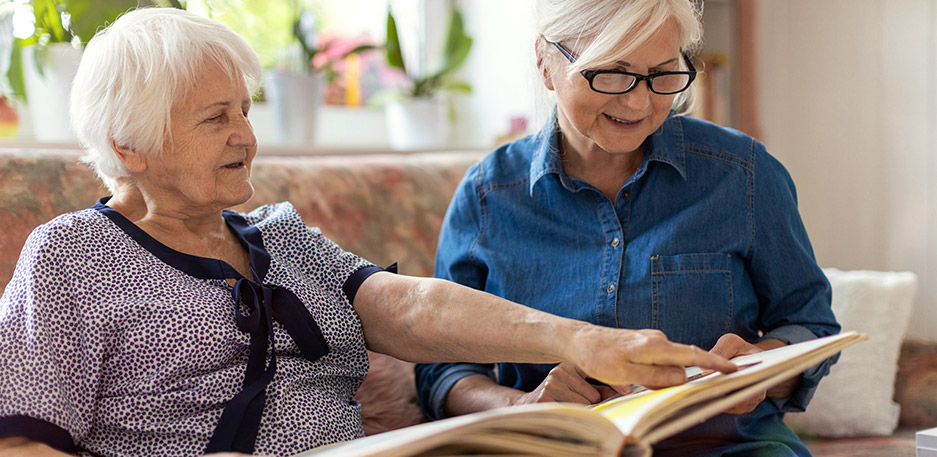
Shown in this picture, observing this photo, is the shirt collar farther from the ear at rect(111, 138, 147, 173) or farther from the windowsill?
the windowsill

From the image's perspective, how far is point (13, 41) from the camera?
1.96 meters

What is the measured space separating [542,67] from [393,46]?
148cm

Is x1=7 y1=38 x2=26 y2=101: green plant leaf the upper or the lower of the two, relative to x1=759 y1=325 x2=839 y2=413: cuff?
upper

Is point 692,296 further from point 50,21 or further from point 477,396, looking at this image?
point 50,21

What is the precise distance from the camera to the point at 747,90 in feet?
9.73

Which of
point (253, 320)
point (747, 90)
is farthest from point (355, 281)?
point (747, 90)

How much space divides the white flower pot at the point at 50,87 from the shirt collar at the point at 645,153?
1.19 m

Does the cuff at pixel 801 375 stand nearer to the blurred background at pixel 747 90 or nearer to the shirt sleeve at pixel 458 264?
the shirt sleeve at pixel 458 264

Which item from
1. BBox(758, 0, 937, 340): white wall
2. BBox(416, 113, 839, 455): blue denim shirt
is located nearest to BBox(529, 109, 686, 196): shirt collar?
BBox(416, 113, 839, 455): blue denim shirt

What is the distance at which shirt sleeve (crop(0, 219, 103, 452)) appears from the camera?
2.99 feet

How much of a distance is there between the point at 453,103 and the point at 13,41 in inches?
70.0

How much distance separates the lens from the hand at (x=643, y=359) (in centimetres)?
87

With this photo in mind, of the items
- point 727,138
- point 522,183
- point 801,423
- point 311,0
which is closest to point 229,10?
point 311,0

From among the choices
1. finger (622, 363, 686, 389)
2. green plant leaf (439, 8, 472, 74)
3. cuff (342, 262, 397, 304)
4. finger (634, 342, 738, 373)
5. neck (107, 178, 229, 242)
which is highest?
green plant leaf (439, 8, 472, 74)
